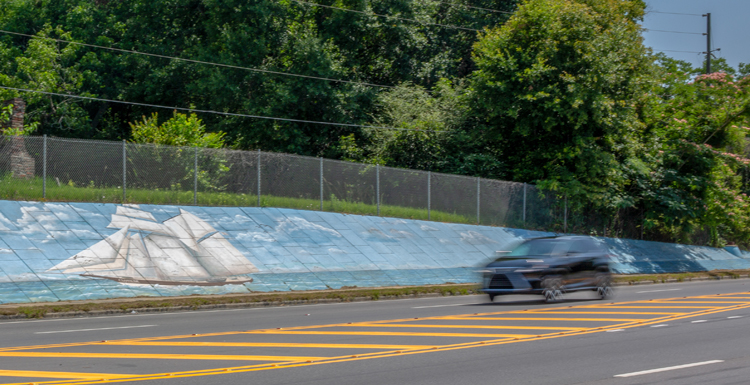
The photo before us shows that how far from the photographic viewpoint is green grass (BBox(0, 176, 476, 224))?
21.8m

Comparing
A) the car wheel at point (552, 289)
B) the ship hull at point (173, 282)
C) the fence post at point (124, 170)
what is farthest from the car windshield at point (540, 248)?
the fence post at point (124, 170)

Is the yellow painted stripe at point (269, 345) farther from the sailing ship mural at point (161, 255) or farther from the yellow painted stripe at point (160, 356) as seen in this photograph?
the sailing ship mural at point (161, 255)

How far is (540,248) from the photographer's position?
56.9 feet

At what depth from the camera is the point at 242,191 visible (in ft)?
86.8

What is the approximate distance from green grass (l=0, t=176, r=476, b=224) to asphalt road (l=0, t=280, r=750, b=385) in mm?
8606

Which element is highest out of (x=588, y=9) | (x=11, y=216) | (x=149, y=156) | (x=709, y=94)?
(x=588, y=9)

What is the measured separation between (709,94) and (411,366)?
106ft

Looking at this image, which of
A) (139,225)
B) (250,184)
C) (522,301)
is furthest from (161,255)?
(522,301)

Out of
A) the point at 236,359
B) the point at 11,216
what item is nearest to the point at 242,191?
the point at 11,216

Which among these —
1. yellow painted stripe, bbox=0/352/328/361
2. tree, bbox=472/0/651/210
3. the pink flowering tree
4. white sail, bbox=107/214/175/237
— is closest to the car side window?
yellow painted stripe, bbox=0/352/328/361

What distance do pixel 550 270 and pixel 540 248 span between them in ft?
2.82

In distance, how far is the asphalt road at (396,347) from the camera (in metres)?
→ 7.82

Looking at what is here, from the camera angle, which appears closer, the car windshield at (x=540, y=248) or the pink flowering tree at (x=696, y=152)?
the car windshield at (x=540, y=248)

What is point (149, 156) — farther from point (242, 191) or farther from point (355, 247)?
point (355, 247)
